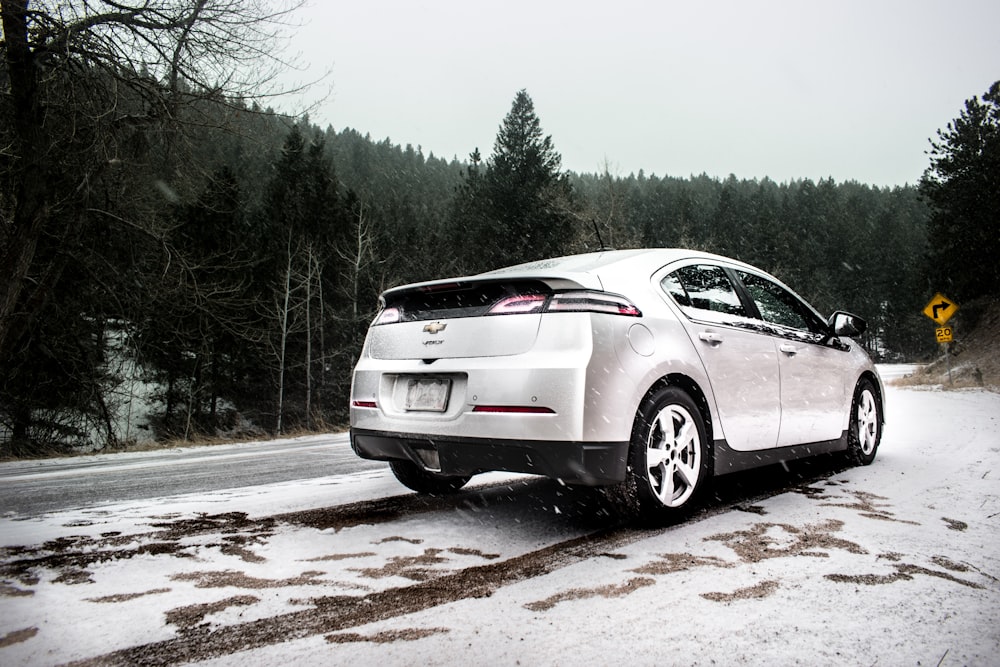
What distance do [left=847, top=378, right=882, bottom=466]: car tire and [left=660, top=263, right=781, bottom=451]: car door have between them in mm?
1544

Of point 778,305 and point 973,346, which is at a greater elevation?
point 778,305

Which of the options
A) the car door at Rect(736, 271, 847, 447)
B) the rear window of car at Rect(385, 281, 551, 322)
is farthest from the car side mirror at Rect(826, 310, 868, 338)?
the rear window of car at Rect(385, 281, 551, 322)

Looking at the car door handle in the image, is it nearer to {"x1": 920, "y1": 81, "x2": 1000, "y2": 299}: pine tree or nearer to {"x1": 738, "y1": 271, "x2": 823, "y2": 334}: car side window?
{"x1": 738, "y1": 271, "x2": 823, "y2": 334}: car side window

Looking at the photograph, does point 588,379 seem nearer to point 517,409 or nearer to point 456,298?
point 517,409

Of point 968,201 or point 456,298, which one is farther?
point 968,201

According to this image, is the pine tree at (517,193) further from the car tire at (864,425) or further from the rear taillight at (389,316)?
the rear taillight at (389,316)

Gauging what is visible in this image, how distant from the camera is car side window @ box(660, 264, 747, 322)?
3.88 metres

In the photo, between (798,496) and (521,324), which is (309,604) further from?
(798,496)

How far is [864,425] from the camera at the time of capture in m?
5.55

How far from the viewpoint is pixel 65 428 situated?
18188mm

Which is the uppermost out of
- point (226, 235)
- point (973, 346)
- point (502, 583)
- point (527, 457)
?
point (226, 235)

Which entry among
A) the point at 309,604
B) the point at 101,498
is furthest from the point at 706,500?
the point at 101,498

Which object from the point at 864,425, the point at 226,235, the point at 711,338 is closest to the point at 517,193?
the point at 226,235

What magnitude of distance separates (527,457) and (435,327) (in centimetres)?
94
